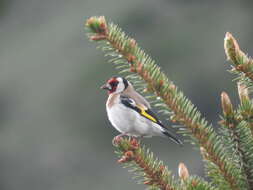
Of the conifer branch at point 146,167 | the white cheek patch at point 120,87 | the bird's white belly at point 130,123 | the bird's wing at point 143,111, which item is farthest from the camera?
the white cheek patch at point 120,87

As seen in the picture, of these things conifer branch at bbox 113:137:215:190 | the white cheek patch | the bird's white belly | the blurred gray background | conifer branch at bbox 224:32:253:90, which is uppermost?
the blurred gray background

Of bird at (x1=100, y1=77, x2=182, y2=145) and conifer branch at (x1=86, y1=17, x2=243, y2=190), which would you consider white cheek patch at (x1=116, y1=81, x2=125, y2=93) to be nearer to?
bird at (x1=100, y1=77, x2=182, y2=145)

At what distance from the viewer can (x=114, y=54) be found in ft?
8.31

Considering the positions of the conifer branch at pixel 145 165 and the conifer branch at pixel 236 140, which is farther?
the conifer branch at pixel 145 165

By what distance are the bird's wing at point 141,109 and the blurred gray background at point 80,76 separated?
16712 millimetres

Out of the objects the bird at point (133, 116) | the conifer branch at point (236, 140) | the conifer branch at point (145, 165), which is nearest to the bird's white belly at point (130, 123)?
the bird at point (133, 116)

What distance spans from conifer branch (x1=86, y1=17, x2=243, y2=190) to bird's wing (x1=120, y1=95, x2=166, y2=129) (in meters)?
1.57

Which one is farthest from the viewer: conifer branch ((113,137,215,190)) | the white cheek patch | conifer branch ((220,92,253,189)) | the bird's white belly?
the white cheek patch

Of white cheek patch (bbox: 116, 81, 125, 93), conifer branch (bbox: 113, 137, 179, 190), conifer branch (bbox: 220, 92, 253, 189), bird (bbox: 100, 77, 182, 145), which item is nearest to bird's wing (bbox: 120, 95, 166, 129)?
bird (bbox: 100, 77, 182, 145)

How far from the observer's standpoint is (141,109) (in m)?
4.36

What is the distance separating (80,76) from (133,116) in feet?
79.8

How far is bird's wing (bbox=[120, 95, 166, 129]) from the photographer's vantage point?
13.9ft

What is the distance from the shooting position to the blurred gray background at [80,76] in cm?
2481

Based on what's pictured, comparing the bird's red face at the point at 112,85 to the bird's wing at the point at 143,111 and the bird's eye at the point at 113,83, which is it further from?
the bird's wing at the point at 143,111
